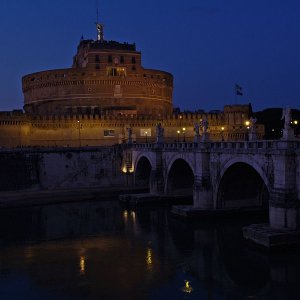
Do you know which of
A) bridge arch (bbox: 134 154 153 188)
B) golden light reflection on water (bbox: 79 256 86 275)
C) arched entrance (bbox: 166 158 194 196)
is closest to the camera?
golden light reflection on water (bbox: 79 256 86 275)

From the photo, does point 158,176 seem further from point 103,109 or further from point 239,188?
point 103,109

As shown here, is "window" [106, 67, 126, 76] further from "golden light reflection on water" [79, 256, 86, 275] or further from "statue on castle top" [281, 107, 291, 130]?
"golden light reflection on water" [79, 256, 86, 275]

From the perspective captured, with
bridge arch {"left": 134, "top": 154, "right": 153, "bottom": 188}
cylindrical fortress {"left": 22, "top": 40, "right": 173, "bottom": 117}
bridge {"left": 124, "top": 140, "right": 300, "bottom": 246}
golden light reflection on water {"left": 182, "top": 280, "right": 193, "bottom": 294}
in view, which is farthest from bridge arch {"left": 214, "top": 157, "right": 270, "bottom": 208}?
cylindrical fortress {"left": 22, "top": 40, "right": 173, "bottom": 117}

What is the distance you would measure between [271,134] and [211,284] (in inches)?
2335

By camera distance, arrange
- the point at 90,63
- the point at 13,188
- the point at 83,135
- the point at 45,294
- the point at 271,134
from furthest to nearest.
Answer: the point at 271,134, the point at 90,63, the point at 83,135, the point at 13,188, the point at 45,294

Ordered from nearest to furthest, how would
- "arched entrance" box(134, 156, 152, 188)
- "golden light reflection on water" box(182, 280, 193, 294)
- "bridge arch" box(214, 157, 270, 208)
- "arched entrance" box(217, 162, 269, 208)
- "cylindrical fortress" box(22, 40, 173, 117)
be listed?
"golden light reflection on water" box(182, 280, 193, 294)
"bridge arch" box(214, 157, 270, 208)
"arched entrance" box(217, 162, 269, 208)
"arched entrance" box(134, 156, 152, 188)
"cylindrical fortress" box(22, 40, 173, 117)

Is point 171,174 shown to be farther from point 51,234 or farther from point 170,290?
point 170,290

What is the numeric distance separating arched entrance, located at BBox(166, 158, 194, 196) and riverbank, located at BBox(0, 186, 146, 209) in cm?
661

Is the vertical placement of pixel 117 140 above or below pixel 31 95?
below

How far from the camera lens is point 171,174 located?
41781 mm

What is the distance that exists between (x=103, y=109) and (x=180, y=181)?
29.5m

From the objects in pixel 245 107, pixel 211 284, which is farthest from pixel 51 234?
pixel 245 107

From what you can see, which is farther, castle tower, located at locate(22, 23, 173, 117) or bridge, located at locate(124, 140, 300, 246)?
castle tower, located at locate(22, 23, 173, 117)

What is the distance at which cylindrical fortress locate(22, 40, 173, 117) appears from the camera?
70812 mm
